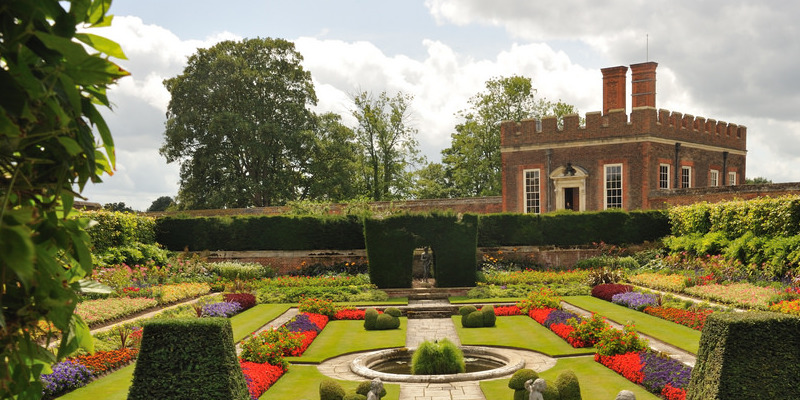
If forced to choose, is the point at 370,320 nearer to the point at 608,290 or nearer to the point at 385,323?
the point at 385,323

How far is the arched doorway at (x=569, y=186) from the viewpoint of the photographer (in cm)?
3045

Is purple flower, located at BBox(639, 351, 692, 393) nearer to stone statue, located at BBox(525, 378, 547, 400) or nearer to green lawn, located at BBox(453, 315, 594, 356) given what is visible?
stone statue, located at BBox(525, 378, 547, 400)

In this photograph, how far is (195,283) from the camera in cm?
2134

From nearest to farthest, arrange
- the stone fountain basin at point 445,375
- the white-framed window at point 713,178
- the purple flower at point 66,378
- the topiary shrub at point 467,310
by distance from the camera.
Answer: the purple flower at point 66,378 < the stone fountain basin at point 445,375 < the topiary shrub at point 467,310 < the white-framed window at point 713,178

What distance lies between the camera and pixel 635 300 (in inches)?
663

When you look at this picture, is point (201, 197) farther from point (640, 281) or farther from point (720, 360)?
point (720, 360)

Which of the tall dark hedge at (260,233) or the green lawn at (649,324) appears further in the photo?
the tall dark hedge at (260,233)

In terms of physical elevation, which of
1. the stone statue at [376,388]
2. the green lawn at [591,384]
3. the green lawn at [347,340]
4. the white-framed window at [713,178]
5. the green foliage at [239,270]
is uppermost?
the white-framed window at [713,178]

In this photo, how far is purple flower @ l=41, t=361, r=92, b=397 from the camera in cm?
879

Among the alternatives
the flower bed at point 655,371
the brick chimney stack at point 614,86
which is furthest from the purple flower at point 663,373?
the brick chimney stack at point 614,86

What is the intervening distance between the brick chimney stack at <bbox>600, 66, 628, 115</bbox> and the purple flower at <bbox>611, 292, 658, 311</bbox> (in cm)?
1575

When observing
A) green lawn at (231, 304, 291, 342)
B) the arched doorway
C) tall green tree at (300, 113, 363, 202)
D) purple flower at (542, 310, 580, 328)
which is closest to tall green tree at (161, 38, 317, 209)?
tall green tree at (300, 113, 363, 202)

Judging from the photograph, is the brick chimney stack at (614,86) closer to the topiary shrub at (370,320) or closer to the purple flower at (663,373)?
the topiary shrub at (370,320)

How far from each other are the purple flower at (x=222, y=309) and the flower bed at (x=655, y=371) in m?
9.31
